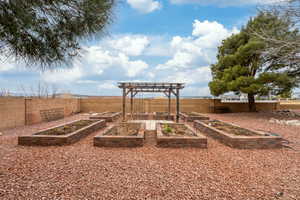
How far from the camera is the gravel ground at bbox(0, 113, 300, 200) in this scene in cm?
225

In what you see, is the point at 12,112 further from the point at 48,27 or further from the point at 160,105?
the point at 160,105

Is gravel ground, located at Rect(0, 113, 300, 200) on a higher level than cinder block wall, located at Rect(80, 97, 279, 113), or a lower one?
lower

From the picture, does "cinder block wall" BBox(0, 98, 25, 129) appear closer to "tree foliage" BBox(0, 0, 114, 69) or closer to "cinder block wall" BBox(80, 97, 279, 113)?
"tree foliage" BBox(0, 0, 114, 69)

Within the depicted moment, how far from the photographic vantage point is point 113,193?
222cm

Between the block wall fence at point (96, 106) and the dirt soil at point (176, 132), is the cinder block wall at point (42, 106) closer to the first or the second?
the block wall fence at point (96, 106)

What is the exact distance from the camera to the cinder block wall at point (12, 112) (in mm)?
6676

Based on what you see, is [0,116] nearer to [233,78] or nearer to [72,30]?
[72,30]

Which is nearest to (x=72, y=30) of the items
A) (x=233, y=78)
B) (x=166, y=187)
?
(x=166, y=187)

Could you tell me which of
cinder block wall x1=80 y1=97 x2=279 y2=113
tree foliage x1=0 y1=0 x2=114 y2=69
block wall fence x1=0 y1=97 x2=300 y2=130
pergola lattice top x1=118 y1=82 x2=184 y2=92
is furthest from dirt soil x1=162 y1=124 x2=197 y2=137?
cinder block wall x1=80 y1=97 x2=279 y2=113

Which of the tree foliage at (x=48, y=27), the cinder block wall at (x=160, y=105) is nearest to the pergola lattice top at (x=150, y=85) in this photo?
the cinder block wall at (x=160, y=105)

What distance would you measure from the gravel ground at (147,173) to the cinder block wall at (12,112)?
336 cm

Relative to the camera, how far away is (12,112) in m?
7.16

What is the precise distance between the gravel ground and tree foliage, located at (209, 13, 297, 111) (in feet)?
23.6

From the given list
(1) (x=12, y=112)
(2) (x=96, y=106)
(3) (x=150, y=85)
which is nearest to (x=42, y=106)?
(1) (x=12, y=112)
